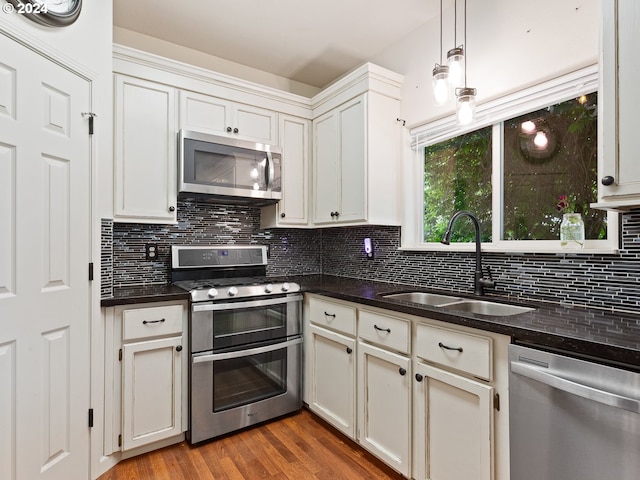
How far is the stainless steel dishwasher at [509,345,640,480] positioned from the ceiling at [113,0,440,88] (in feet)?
7.14

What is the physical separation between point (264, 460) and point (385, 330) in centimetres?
101

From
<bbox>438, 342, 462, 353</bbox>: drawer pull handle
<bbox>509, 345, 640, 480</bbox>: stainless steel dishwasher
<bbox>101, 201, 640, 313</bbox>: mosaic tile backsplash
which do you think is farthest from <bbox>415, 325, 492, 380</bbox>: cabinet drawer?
<bbox>101, 201, 640, 313</bbox>: mosaic tile backsplash

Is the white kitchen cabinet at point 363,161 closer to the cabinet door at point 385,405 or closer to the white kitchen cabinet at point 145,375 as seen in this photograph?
the cabinet door at point 385,405

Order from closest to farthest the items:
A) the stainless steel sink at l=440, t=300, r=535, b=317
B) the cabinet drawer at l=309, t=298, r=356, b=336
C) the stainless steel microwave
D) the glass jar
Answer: the glass jar < the stainless steel sink at l=440, t=300, r=535, b=317 < the cabinet drawer at l=309, t=298, r=356, b=336 < the stainless steel microwave

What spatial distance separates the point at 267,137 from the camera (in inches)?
107

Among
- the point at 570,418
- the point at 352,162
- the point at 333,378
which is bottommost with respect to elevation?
the point at 333,378

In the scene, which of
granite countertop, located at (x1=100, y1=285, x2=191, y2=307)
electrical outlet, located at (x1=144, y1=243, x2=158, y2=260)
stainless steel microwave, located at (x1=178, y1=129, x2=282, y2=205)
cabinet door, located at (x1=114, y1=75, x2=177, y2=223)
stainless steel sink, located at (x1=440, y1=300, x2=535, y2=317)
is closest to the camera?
stainless steel sink, located at (x1=440, y1=300, x2=535, y2=317)

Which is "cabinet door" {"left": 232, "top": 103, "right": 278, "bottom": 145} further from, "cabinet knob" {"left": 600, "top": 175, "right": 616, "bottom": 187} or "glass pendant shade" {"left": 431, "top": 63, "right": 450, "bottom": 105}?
"cabinet knob" {"left": 600, "top": 175, "right": 616, "bottom": 187}

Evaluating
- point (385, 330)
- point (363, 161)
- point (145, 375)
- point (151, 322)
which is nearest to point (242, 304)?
point (151, 322)

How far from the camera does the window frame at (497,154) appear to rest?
63.8 inches

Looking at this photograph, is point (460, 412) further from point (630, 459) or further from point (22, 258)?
point (22, 258)

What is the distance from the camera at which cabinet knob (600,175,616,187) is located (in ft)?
3.93

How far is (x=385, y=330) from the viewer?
71.4 inches

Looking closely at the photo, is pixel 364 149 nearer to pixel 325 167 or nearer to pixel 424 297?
pixel 325 167
